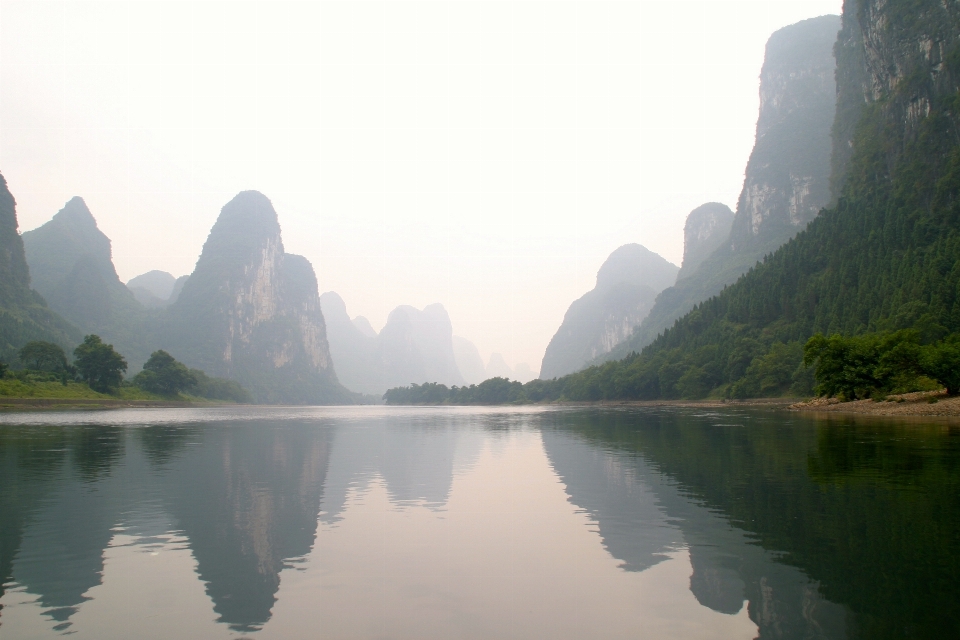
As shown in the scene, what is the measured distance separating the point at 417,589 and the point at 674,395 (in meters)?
131

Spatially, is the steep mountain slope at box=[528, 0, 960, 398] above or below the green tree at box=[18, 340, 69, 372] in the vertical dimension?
above

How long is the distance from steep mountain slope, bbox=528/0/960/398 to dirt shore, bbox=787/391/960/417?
19.7 m

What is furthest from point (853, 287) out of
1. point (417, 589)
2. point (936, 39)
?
point (417, 589)

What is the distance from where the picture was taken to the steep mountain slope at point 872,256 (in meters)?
91.5

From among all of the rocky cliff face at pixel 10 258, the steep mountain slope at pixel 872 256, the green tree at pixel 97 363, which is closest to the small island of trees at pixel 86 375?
the green tree at pixel 97 363

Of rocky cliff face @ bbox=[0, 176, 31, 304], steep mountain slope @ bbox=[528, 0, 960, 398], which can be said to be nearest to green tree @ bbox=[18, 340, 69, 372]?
rocky cliff face @ bbox=[0, 176, 31, 304]

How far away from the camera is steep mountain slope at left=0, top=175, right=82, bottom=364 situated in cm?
14862

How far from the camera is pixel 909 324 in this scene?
7619 cm

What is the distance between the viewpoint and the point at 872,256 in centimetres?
10600

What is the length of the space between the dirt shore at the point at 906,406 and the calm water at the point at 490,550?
88.6 feet

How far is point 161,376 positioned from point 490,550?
142 m

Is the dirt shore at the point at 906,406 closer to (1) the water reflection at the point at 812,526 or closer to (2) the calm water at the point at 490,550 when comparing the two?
(1) the water reflection at the point at 812,526

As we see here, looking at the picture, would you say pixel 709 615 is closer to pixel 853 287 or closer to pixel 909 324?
pixel 909 324

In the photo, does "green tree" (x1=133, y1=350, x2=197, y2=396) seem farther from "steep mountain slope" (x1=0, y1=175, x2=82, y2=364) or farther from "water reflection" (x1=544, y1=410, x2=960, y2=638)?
"water reflection" (x1=544, y1=410, x2=960, y2=638)
